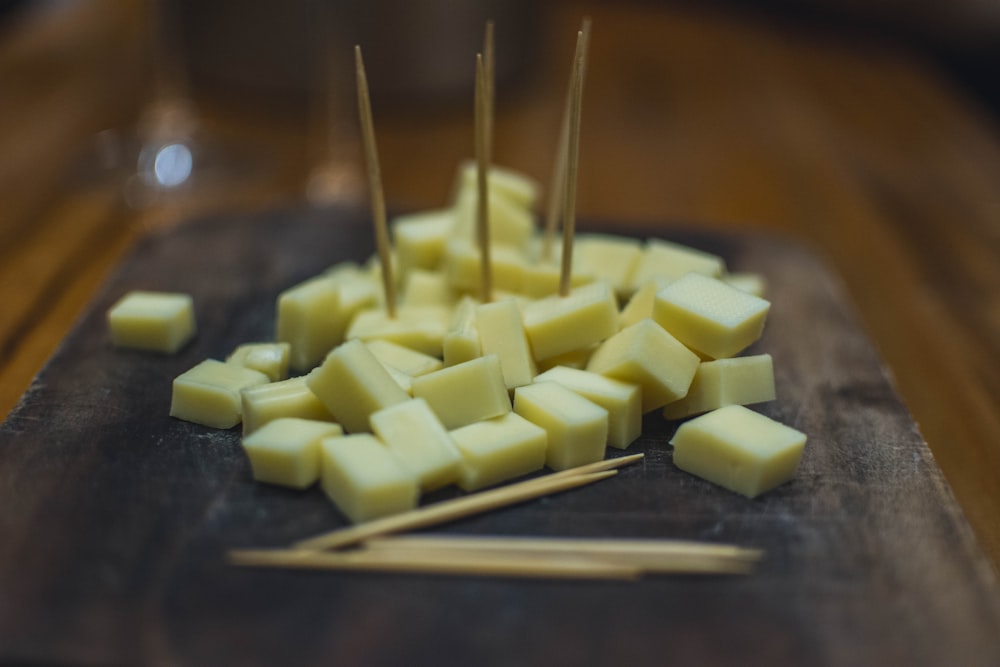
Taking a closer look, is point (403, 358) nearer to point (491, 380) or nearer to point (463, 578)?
point (491, 380)

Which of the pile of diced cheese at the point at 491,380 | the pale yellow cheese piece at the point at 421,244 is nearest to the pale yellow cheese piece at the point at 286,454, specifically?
the pile of diced cheese at the point at 491,380

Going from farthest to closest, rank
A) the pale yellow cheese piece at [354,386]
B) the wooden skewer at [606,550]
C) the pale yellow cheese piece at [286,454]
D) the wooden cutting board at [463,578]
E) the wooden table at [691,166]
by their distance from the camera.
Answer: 1. the wooden table at [691,166]
2. the pale yellow cheese piece at [354,386]
3. the pale yellow cheese piece at [286,454]
4. the wooden skewer at [606,550]
5. the wooden cutting board at [463,578]

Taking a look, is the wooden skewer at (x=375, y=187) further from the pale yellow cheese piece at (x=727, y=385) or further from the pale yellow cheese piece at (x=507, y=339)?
the pale yellow cheese piece at (x=727, y=385)

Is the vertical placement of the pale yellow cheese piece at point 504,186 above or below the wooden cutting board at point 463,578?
above

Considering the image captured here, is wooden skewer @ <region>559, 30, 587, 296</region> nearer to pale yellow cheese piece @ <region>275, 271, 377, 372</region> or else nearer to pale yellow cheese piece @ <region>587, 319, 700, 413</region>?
pale yellow cheese piece @ <region>587, 319, 700, 413</region>

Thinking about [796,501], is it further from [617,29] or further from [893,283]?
[617,29]

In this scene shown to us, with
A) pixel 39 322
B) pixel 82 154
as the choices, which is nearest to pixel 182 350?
pixel 39 322
